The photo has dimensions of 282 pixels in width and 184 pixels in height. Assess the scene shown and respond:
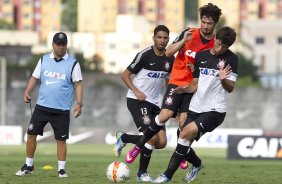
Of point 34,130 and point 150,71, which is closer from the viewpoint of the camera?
point 150,71

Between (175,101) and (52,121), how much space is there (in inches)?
91.7

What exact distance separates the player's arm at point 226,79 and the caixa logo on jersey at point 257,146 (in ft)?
49.8

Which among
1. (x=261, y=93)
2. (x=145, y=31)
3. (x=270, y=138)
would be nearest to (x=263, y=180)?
(x=270, y=138)

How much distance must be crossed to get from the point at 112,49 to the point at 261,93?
7166 centimetres

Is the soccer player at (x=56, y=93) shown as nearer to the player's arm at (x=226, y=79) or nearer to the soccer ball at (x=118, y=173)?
the soccer ball at (x=118, y=173)

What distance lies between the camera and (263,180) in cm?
1753

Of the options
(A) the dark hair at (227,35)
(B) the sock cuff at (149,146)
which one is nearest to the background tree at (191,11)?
(B) the sock cuff at (149,146)

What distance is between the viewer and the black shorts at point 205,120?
15453 millimetres

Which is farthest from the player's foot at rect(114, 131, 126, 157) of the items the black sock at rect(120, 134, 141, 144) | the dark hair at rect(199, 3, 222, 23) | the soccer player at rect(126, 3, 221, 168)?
the dark hair at rect(199, 3, 222, 23)

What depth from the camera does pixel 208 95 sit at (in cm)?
1555

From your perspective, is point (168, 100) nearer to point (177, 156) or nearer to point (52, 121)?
point (177, 156)

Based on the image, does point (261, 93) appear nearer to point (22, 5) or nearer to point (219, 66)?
point (219, 66)

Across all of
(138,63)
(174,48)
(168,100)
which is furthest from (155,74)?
(174,48)

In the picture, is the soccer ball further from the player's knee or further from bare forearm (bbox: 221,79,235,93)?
bare forearm (bbox: 221,79,235,93)
